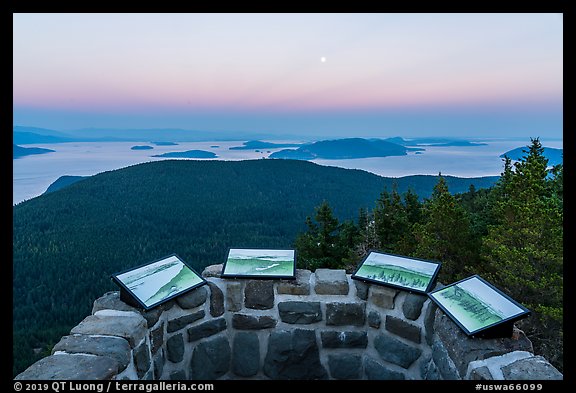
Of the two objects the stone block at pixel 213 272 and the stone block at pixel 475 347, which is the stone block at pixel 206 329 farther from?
the stone block at pixel 475 347

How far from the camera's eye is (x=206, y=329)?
9.77 ft

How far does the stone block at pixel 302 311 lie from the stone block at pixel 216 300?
18.2 inches

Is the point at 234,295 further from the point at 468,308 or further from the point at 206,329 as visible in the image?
the point at 468,308

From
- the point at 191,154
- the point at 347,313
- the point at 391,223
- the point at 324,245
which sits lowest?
the point at 324,245

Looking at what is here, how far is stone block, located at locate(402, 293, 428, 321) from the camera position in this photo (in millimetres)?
2744

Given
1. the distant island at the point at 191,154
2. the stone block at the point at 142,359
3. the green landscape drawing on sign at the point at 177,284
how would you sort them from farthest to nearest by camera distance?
the distant island at the point at 191,154 < the green landscape drawing on sign at the point at 177,284 < the stone block at the point at 142,359

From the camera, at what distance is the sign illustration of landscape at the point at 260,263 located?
304 cm

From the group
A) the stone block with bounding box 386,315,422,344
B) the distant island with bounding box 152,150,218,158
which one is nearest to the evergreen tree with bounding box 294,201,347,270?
the stone block with bounding box 386,315,422,344

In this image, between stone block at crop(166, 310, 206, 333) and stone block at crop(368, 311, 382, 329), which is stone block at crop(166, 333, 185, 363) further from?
stone block at crop(368, 311, 382, 329)

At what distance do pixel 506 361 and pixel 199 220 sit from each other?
59.1m

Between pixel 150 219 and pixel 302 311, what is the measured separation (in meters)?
58.5

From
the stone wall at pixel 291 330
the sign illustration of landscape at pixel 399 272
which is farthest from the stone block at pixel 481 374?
the sign illustration of landscape at pixel 399 272

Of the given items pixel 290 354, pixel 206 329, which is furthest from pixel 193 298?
pixel 290 354
